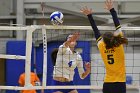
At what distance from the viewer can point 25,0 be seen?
10.4 m

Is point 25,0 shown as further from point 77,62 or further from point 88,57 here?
point 77,62

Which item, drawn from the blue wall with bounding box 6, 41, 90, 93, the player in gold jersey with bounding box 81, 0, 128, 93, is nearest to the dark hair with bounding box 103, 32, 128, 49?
the player in gold jersey with bounding box 81, 0, 128, 93

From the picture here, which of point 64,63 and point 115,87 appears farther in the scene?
point 64,63

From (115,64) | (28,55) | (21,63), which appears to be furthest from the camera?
(21,63)

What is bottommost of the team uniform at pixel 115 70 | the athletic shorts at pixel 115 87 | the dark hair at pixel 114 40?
the athletic shorts at pixel 115 87

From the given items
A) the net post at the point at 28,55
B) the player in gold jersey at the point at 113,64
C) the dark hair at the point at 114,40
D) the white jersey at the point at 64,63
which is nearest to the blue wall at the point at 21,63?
the white jersey at the point at 64,63

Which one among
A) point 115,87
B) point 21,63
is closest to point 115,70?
point 115,87

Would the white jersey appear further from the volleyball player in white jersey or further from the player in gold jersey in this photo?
the player in gold jersey

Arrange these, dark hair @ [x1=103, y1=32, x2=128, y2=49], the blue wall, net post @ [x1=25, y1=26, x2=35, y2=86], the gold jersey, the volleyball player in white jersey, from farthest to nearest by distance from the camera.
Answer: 1. the blue wall
2. the volleyball player in white jersey
3. net post @ [x1=25, y1=26, x2=35, y2=86]
4. the gold jersey
5. dark hair @ [x1=103, y1=32, x2=128, y2=49]

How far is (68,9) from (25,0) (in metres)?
1.13

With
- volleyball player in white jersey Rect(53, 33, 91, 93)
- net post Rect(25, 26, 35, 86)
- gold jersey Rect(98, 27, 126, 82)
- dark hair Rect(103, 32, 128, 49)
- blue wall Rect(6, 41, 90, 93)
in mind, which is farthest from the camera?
blue wall Rect(6, 41, 90, 93)

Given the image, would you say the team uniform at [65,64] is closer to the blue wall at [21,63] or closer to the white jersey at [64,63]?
the white jersey at [64,63]

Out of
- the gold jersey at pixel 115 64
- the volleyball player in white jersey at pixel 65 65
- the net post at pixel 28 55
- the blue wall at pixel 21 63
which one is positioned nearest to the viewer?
the gold jersey at pixel 115 64

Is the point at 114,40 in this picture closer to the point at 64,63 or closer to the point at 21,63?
the point at 64,63
